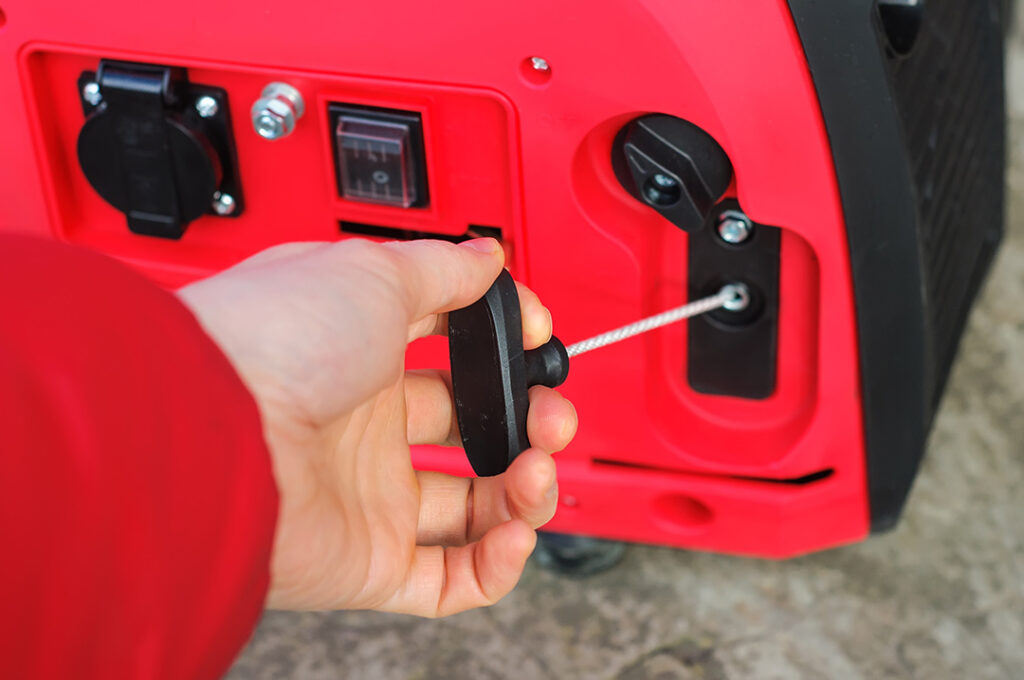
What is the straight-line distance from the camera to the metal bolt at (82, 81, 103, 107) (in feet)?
3.19

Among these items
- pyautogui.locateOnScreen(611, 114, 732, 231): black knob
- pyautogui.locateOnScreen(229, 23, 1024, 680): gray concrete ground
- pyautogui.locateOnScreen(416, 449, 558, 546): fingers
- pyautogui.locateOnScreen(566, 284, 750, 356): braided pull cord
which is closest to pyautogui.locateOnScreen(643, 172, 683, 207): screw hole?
pyautogui.locateOnScreen(611, 114, 732, 231): black knob

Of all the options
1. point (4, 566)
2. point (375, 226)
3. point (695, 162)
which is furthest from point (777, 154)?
point (4, 566)

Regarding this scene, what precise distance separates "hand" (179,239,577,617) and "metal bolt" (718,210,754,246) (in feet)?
0.71

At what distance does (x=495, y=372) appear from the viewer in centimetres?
80

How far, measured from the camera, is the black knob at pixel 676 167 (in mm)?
855

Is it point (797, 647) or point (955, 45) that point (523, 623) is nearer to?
point (797, 647)

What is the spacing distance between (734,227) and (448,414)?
0.98ft

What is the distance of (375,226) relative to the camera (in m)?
1.03

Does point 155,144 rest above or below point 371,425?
above

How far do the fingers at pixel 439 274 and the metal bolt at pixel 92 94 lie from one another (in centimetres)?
38

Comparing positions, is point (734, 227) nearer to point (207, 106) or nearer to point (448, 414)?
point (448, 414)

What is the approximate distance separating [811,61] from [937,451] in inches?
32.0

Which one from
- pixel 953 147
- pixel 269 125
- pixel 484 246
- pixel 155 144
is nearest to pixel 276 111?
pixel 269 125

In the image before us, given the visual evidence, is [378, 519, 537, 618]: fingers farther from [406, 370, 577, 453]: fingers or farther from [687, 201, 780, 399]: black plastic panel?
[687, 201, 780, 399]: black plastic panel
